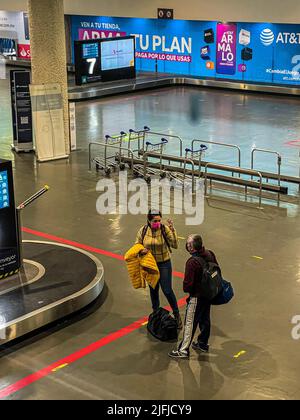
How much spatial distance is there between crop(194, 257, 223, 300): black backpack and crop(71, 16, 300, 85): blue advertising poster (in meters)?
23.3

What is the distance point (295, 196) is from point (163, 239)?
6.90 meters

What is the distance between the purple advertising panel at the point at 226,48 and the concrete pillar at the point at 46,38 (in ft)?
49.3

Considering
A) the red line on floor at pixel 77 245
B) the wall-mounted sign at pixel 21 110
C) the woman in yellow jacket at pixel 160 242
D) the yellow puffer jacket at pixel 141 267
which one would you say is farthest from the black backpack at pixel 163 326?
the wall-mounted sign at pixel 21 110

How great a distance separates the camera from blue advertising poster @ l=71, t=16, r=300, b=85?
1180 inches

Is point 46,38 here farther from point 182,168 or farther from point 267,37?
point 267,37

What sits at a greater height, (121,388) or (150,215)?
(150,215)

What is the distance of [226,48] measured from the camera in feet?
104

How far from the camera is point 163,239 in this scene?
27.3 ft

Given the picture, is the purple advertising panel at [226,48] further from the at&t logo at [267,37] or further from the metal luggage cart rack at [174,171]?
the metal luggage cart rack at [174,171]

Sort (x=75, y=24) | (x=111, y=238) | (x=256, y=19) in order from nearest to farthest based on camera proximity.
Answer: (x=111, y=238), (x=256, y=19), (x=75, y=24)

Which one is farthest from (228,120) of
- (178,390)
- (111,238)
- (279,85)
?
(178,390)

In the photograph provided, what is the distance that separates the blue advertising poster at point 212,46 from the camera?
29984 mm

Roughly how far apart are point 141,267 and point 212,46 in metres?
25.3
